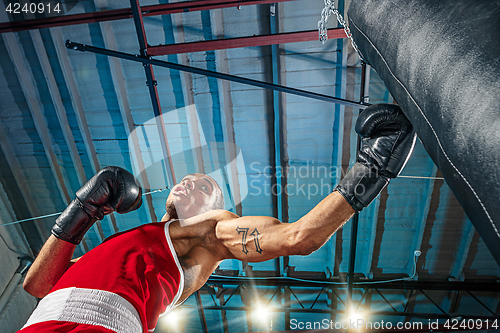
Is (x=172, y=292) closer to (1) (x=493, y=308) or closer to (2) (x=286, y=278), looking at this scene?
(2) (x=286, y=278)

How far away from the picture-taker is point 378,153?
1.92 m

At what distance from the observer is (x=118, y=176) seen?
2.50 metres

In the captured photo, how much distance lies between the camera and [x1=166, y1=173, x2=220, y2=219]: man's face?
267cm

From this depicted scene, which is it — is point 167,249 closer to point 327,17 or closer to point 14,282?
point 327,17

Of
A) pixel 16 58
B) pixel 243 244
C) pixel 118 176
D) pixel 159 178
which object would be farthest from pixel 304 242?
pixel 16 58

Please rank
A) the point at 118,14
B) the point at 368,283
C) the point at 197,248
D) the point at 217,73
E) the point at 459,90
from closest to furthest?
the point at 459,90 → the point at 197,248 → the point at 217,73 → the point at 118,14 → the point at 368,283

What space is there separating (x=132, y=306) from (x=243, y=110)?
3.75 metres

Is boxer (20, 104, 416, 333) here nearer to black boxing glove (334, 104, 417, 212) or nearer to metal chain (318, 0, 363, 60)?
black boxing glove (334, 104, 417, 212)

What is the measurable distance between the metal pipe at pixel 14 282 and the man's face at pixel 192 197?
5.26m

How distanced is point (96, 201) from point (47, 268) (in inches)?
24.5

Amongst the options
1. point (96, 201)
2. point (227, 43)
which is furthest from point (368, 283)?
point (96, 201)

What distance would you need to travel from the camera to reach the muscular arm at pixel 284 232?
5.91 ft

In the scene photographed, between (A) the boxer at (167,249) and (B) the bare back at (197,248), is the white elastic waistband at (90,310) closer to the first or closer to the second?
(A) the boxer at (167,249)

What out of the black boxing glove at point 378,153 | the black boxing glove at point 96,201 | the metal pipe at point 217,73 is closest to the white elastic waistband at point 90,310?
the black boxing glove at point 96,201
